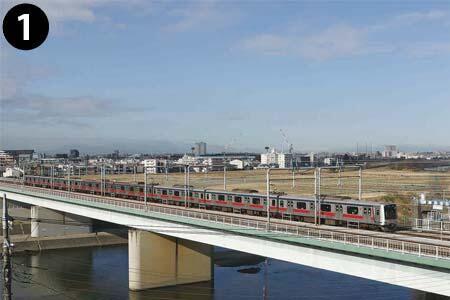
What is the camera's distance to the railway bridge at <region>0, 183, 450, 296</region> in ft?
86.6

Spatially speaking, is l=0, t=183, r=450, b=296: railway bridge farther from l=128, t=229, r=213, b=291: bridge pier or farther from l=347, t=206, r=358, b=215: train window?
l=347, t=206, r=358, b=215: train window

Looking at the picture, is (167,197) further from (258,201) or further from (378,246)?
(378,246)

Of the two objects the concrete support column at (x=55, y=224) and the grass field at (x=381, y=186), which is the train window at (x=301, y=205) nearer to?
the grass field at (x=381, y=186)

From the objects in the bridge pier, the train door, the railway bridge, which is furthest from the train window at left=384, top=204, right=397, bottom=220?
the bridge pier

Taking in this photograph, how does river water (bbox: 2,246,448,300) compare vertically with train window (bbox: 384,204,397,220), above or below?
below

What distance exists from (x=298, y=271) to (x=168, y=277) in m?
14.1

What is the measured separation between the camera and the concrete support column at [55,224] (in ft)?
245

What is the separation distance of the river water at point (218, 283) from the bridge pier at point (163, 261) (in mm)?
834

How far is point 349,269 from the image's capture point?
97.7 ft

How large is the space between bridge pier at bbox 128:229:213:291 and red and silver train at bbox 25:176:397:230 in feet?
17.9

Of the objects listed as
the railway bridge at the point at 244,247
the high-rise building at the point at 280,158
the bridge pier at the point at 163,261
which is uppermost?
the high-rise building at the point at 280,158

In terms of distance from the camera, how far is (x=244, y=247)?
1437 inches

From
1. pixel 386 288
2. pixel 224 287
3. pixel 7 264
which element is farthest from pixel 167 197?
pixel 7 264

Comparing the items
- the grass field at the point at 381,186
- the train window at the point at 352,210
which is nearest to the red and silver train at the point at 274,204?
the train window at the point at 352,210
